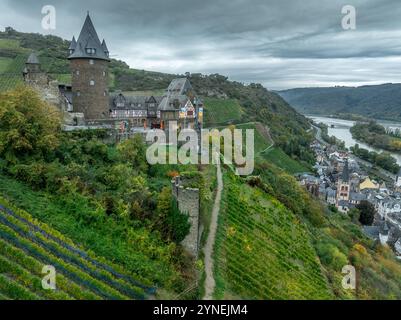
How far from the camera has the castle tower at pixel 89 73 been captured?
37.9 meters

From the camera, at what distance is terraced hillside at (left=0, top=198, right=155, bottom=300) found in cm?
1409

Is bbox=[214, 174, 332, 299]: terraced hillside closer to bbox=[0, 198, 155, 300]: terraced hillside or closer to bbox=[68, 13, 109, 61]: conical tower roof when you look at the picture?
bbox=[0, 198, 155, 300]: terraced hillside

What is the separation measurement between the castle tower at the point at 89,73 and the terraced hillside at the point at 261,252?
53.7 feet

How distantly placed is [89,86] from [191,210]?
23075mm

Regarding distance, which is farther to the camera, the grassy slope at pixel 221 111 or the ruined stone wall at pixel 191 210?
the grassy slope at pixel 221 111

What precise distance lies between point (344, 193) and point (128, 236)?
268 ft

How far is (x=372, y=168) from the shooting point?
431 feet

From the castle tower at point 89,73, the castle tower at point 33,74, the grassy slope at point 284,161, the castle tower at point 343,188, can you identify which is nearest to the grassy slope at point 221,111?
the grassy slope at point 284,161

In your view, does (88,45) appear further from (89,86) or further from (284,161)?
(284,161)

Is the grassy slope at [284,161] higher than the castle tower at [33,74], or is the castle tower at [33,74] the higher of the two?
the castle tower at [33,74]

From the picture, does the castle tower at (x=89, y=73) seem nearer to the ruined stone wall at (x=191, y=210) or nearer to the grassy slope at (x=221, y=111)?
the ruined stone wall at (x=191, y=210)

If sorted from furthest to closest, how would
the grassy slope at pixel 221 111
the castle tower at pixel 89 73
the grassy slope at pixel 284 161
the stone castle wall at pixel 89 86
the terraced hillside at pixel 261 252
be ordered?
1. the grassy slope at pixel 221 111
2. the grassy slope at pixel 284 161
3. the stone castle wall at pixel 89 86
4. the castle tower at pixel 89 73
5. the terraced hillside at pixel 261 252
